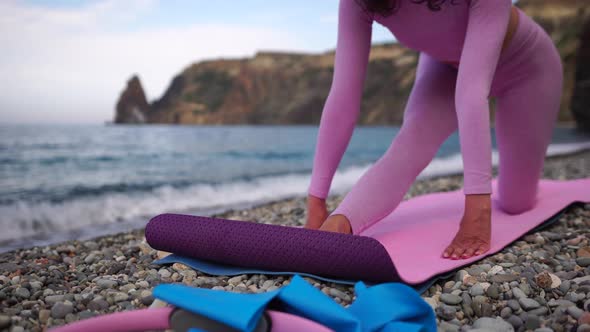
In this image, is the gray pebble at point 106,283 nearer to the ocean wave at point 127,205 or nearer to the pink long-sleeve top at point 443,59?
the pink long-sleeve top at point 443,59

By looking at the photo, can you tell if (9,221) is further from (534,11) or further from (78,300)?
(534,11)

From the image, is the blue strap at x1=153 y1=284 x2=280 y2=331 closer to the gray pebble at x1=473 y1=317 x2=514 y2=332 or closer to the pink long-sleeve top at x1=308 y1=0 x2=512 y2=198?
the gray pebble at x1=473 y1=317 x2=514 y2=332

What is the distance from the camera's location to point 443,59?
8.03 ft

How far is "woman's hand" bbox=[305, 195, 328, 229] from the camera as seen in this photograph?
2.29 metres

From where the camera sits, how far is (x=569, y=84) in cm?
3462

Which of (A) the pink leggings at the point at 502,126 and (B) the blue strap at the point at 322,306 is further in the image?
(A) the pink leggings at the point at 502,126

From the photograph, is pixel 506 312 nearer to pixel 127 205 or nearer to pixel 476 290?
pixel 476 290

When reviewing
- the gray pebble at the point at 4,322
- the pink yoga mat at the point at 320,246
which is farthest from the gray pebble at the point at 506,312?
the gray pebble at the point at 4,322

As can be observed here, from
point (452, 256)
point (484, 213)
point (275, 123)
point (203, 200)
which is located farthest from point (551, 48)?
point (275, 123)

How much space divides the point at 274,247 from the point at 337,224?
0.39 meters

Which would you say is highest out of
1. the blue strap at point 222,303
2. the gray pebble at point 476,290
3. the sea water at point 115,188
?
the blue strap at point 222,303

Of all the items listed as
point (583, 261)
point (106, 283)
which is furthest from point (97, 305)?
point (583, 261)

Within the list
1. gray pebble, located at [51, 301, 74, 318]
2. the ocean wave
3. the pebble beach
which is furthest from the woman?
the ocean wave

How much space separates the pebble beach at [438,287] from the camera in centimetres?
148
